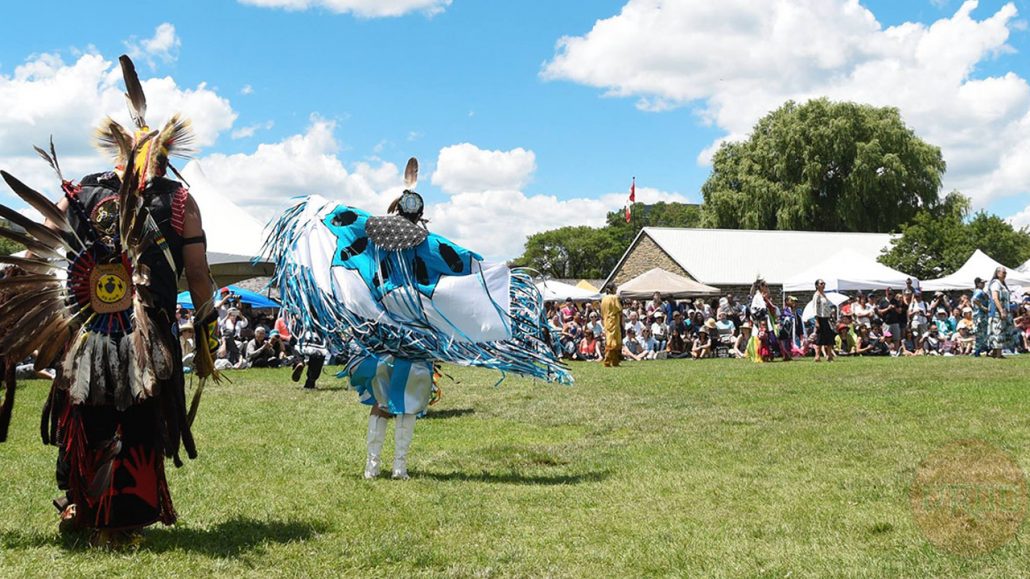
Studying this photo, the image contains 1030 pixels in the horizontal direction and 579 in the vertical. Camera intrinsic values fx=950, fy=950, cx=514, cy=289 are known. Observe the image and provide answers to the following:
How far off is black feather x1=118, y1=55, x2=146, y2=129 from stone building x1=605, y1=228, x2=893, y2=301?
115ft

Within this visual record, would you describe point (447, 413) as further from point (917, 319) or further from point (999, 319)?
point (917, 319)

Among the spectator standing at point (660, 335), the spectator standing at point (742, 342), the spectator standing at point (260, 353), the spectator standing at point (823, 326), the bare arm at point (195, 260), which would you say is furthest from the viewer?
the spectator standing at point (660, 335)

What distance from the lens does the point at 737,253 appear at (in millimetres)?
41125

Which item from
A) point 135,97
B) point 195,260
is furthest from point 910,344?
point 135,97

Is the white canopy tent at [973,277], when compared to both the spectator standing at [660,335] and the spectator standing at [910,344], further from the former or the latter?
the spectator standing at [660,335]

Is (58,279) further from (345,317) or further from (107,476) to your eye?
(345,317)

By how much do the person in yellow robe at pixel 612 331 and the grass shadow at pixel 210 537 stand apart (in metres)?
13.0

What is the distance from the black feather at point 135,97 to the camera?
4453 mm

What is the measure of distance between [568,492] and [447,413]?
181 inches

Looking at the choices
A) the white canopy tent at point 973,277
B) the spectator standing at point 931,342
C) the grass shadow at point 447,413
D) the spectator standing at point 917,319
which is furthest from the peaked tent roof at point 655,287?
the grass shadow at point 447,413

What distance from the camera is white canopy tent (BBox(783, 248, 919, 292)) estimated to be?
24000 millimetres

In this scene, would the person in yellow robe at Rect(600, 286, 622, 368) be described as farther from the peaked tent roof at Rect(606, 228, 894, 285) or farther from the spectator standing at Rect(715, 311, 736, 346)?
the peaked tent roof at Rect(606, 228, 894, 285)

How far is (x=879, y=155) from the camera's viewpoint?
51844 mm

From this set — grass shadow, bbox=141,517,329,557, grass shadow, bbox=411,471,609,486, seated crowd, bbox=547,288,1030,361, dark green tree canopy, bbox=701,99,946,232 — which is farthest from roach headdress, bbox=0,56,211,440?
dark green tree canopy, bbox=701,99,946,232
